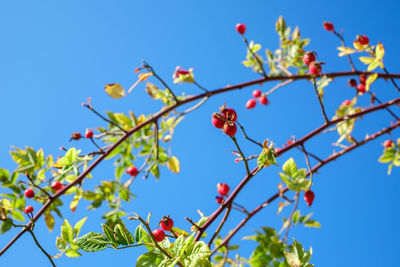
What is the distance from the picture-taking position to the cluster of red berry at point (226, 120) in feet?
3.34

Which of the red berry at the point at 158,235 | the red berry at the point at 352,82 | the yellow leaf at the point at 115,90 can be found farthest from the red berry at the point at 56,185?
the red berry at the point at 352,82

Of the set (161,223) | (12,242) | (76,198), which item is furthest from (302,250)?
(76,198)

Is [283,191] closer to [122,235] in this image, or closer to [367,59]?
[367,59]

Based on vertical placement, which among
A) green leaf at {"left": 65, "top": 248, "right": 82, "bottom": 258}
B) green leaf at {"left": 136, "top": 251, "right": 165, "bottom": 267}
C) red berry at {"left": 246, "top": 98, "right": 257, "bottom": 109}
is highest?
red berry at {"left": 246, "top": 98, "right": 257, "bottom": 109}

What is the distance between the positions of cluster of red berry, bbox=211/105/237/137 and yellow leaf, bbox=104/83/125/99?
0.87 metres

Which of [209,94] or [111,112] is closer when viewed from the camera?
[209,94]

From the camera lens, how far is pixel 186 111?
6.29ft

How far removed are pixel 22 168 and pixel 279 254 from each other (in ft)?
4.47

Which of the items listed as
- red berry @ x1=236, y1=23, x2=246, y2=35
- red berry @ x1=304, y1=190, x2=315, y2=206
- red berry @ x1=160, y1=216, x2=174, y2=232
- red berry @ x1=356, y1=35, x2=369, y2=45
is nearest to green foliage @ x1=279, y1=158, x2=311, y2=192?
red berry @ x1=304, y1=190, x2=315, y2=206

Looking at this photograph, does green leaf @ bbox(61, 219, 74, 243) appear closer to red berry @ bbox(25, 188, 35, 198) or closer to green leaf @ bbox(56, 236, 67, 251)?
green leaf @ bbox(56, 236, 67, 251)

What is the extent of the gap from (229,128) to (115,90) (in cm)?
96

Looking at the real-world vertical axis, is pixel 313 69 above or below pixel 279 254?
above

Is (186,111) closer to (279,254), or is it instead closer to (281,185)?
(281,185)

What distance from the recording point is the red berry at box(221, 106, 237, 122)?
1060mm
